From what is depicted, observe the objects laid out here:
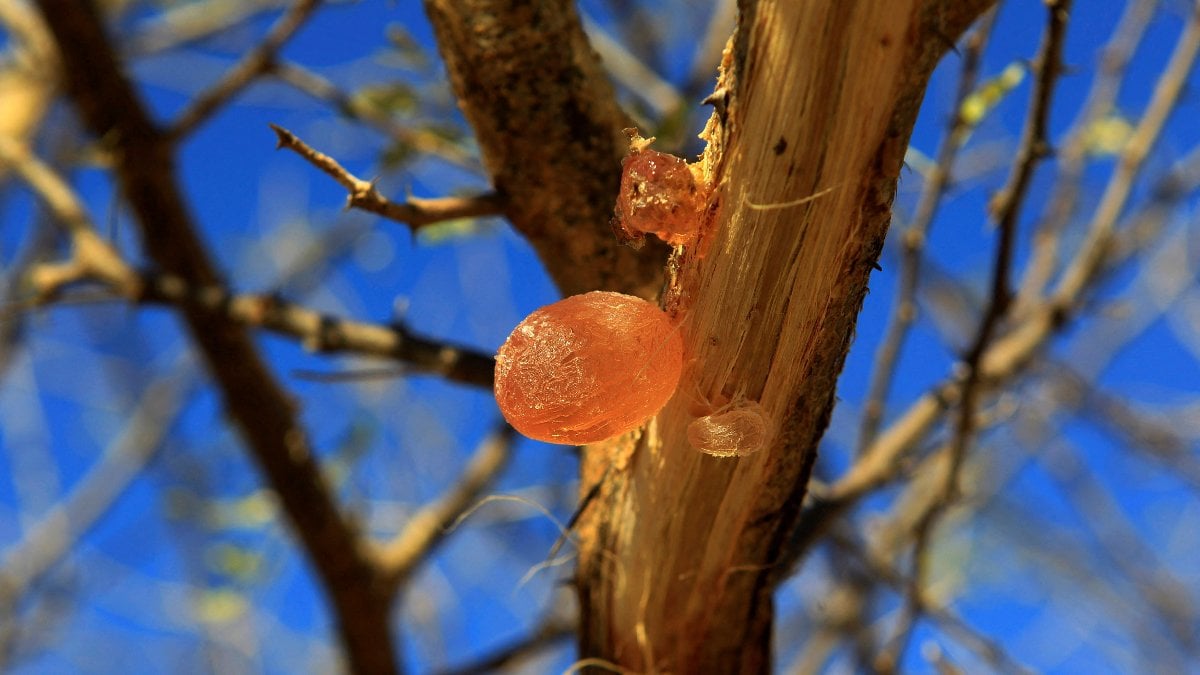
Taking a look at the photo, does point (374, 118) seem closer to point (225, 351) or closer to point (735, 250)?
point (225, 351)

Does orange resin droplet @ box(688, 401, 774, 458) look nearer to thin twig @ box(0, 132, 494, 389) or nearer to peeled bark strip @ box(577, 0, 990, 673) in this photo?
peeled bark strip @ box(577, 0, 990, 673)

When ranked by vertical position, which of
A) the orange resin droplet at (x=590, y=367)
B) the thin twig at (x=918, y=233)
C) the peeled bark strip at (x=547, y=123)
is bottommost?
the orange resin droplet at (x=590, y=367)

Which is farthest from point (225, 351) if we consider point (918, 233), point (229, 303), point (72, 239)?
point (918, 233)

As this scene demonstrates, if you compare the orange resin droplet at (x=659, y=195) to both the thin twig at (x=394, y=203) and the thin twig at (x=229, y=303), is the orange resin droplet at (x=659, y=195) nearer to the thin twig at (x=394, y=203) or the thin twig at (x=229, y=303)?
the thin twig at (x=394, y=203)

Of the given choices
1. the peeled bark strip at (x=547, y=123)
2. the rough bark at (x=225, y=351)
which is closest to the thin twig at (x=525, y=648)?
the rough bark at (x=225, y=351)

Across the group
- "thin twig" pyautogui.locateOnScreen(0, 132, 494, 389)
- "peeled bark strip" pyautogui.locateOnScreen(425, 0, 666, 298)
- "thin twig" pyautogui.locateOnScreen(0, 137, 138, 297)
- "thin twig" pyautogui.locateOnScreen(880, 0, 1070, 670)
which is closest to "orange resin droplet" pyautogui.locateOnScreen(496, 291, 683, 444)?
"peeled bark strip" pyautogui.locateOnScreen(425, 0, 666, 298)

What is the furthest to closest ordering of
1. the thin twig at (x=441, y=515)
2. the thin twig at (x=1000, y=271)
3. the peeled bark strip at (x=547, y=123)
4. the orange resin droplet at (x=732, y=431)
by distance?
the thin twig at (x=441, y=515) < the thin twig at (x=1000, y=271) < the peeled bark strip at (x=547, y=123) < the orange resin droplet at (x=732, y=431)
